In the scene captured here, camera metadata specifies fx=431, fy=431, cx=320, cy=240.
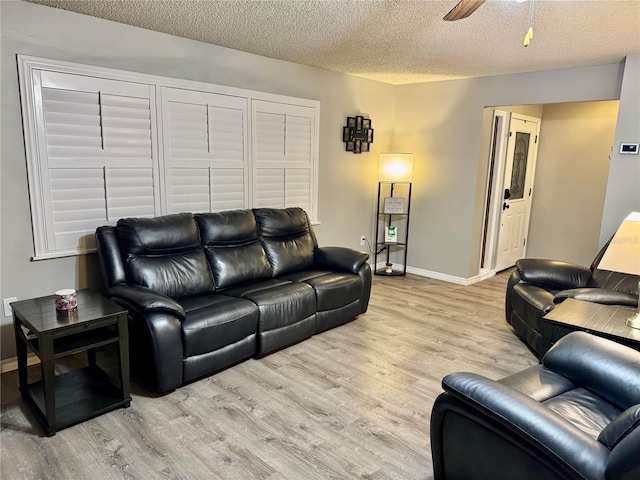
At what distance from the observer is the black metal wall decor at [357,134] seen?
505 centimetres

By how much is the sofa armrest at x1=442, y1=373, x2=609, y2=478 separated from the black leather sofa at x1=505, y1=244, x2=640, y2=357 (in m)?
1.65

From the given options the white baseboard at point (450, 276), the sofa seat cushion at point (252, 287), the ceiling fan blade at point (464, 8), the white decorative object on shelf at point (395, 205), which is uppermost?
the ceiling fan blade at point (464, 8)

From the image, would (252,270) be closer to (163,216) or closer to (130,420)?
(163,216)

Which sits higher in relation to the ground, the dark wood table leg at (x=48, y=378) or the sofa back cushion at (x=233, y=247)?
the sofa back cushion at (x=233, y=247)

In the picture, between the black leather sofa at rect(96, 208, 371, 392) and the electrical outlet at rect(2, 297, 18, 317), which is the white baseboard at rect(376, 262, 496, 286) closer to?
the black leather sofa at rect(96, 208, 371, 392)

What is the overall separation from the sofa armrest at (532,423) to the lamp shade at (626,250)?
1290mm

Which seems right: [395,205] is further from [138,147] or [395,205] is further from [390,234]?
[138,147]

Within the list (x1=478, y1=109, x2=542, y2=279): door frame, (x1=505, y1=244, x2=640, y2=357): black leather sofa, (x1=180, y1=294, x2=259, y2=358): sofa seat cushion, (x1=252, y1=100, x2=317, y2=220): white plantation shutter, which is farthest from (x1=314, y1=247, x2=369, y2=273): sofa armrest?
(x1=478, y1=109, x2=542, y2=279): door frame

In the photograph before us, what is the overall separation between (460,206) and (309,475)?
151 inches

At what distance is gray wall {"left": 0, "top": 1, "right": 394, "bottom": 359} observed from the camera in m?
2.76

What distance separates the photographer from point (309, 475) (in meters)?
2.04

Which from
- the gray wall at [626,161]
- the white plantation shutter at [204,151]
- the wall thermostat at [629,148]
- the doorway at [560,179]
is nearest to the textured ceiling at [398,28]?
the gray wall at [626,161]

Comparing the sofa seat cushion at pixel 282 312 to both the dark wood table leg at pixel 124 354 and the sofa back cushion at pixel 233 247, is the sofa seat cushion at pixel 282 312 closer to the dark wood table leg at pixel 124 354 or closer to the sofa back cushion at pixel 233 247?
the sofa back cushion at pixel 233 247

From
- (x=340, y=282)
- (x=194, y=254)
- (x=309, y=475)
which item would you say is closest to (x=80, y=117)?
(x=194, y=254)
